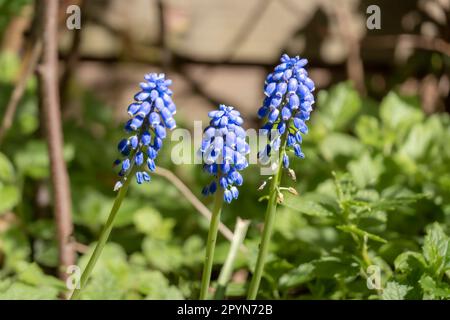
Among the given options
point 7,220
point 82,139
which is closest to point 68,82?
point 82,139

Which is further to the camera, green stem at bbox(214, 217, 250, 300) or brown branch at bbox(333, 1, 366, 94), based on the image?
brown branch at bbox(333, 1, 366, 94)

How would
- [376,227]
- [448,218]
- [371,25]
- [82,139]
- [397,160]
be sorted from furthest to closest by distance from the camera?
1. [371,25]
2. [82,139]
3. [397,160]
4. [448,218]
5. [376,227]

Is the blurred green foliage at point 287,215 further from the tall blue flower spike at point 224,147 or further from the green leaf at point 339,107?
the tall blue flower spike at point 224,147

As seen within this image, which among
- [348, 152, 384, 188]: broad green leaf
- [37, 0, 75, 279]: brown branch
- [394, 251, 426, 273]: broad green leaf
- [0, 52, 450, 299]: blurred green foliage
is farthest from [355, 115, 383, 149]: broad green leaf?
[37, 0, 75, 279]: brown branch

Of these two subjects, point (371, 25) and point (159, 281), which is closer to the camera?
point (159, 281)

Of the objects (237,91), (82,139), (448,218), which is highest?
(237,91)

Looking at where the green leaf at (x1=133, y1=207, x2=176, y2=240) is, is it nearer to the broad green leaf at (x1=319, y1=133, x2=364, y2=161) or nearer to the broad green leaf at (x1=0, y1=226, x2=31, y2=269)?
the broad green leaf at (x1=0, y1=226, x2=31, y2=269)

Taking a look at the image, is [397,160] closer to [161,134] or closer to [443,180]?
[443,180]

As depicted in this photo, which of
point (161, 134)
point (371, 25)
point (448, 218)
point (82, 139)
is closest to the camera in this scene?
point (161, 134)
